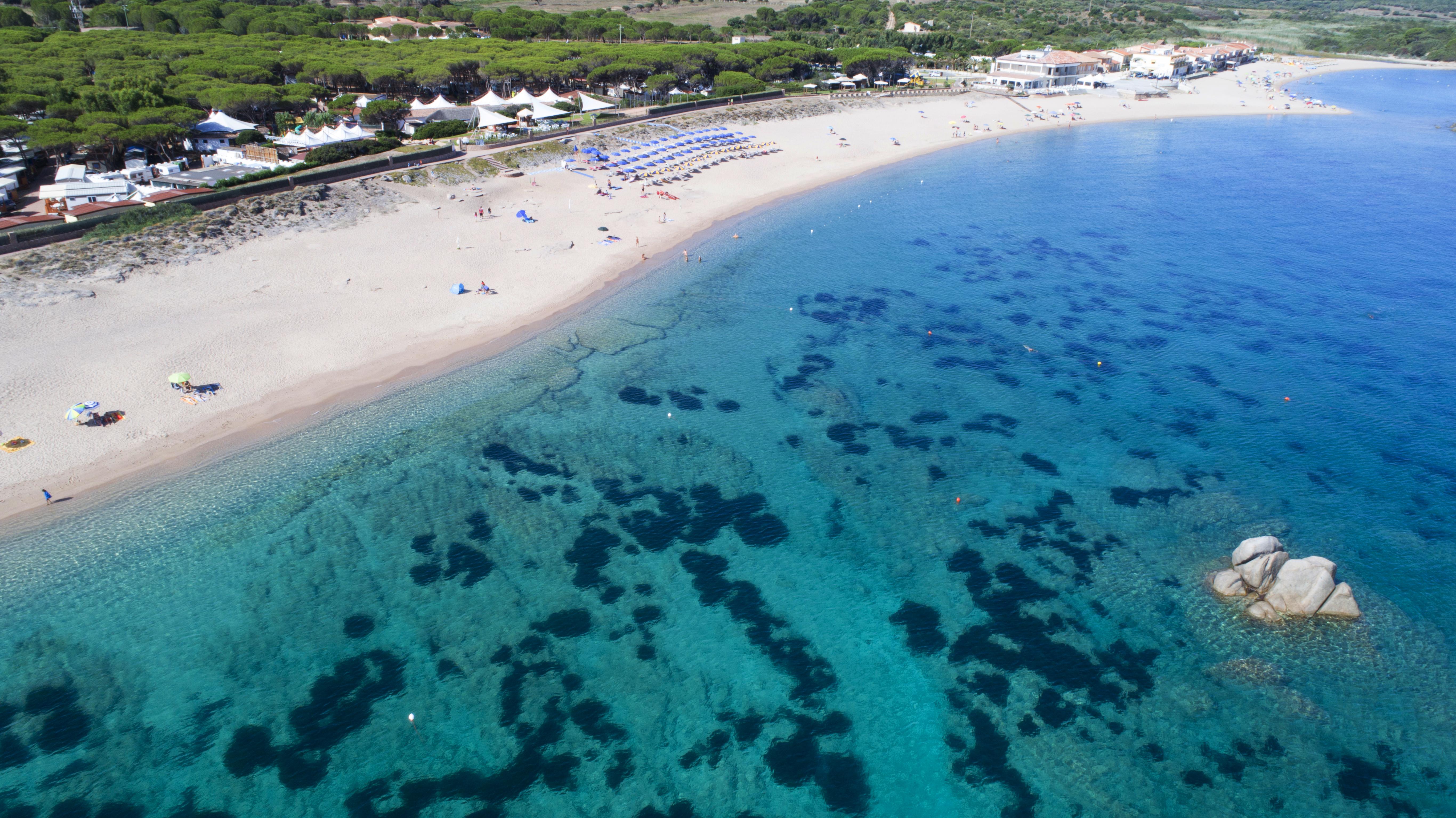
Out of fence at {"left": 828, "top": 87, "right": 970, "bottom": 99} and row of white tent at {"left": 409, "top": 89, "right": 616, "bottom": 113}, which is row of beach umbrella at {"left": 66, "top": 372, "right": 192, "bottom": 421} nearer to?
row of white tent at {"left": 409, "top": 89, "right": 616, "bottom": 113}

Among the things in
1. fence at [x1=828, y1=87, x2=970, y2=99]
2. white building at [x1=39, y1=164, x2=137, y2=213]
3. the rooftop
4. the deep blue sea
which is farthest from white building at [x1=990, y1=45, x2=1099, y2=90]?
white building at [x1=39, y1=164, x2=137, y2=213]

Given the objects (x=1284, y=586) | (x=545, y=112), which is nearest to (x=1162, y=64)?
(x=545, y=112)

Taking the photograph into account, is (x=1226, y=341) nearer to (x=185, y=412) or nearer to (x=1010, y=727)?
(x=1010, y=727)

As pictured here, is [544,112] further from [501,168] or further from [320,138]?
[320,138]

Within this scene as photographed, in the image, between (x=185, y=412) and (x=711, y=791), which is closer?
(x=711, y=791)

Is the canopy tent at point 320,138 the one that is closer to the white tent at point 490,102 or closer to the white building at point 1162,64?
the white tent at point 490,102

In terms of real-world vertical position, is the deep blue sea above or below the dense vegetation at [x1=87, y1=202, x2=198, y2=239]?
below

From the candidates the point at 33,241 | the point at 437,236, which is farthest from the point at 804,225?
the point at 33,241
